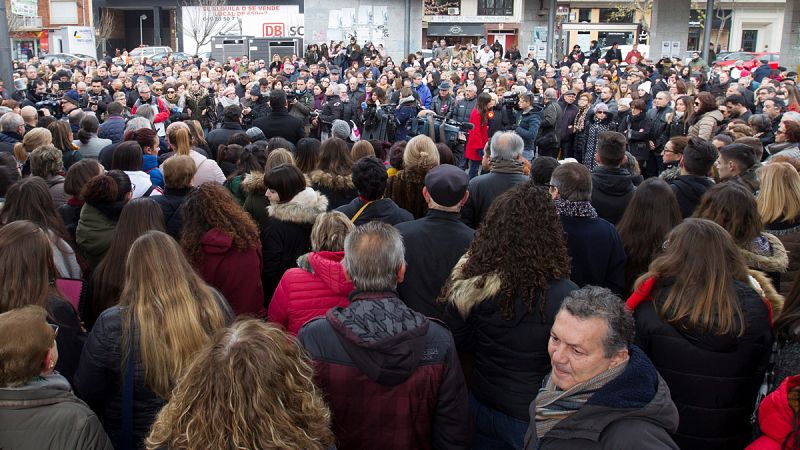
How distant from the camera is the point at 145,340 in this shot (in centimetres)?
299

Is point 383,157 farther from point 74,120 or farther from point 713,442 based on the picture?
point 713,442

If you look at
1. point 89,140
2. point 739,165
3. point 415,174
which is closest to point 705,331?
point 415,174

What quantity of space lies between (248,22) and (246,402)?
49.8m

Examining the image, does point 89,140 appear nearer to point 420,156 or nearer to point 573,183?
point 420,156

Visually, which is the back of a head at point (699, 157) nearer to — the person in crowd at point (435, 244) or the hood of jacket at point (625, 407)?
the person in crowd at point (435, 244)

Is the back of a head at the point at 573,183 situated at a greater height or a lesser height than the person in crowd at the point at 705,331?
greater

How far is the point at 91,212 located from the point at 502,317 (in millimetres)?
3241

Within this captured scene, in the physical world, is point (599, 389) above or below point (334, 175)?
below

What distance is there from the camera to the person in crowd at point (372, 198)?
4996 millimetres

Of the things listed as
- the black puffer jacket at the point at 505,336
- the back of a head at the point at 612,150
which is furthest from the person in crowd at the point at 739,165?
the black puffer jacket at the point at 505,336

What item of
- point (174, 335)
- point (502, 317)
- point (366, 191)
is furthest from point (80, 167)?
point (502, 317)

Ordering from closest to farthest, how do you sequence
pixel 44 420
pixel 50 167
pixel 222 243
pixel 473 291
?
pixel 44 420 → pixel 473 291 → pixel 222 243 → pixel 50 167

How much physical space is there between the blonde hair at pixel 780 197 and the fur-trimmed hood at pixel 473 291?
9.18ft

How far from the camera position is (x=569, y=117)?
488 inches
